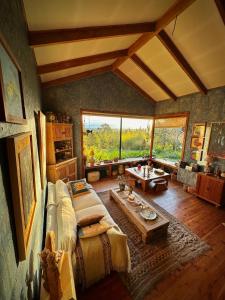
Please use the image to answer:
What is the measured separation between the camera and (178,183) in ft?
14.4

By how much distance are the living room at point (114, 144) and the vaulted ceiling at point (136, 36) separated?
0.02 m

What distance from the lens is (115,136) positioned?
4930mm

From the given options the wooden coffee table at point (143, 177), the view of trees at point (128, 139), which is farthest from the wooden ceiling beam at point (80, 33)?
the wooden coffee table at point (143, 177)

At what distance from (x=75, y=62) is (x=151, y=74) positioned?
2.11m

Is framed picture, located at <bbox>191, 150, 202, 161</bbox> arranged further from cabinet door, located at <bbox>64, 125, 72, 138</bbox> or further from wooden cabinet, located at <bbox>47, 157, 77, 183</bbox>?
cabinet door, located at <bbox>64, 125, 72, 138</bbox>

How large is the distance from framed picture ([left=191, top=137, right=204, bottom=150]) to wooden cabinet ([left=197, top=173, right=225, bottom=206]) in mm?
891

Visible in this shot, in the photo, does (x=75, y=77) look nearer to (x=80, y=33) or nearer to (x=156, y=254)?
(x=80, y=33)

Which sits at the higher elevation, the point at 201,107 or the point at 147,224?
the point at 201,107

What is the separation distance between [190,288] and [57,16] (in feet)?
11.5

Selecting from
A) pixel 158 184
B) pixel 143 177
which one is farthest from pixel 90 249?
pixel 158 184

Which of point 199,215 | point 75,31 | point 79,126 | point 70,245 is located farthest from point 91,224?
point 79,126

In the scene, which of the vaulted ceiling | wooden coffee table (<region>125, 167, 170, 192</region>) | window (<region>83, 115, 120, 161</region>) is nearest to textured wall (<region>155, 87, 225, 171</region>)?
the vaulted ceiling

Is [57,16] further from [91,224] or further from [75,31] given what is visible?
[91,224]

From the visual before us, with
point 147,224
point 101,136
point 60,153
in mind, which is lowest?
point 147,224
